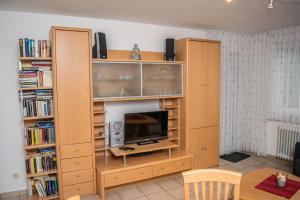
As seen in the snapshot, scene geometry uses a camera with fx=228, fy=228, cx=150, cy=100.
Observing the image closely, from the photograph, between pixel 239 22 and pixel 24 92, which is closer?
pixel 24 92

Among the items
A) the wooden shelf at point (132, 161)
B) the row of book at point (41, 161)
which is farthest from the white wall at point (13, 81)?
the wooden shelf at point (132, 161)

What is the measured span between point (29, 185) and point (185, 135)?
2383 millimetres

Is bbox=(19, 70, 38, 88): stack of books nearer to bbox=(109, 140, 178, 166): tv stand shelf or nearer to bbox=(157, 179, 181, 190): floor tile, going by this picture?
bbox=(109, 140, 178, 166): tv stand shelf

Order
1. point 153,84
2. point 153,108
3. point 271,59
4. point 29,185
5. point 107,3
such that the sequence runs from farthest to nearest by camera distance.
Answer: point 271,59 → point 153,108 → point 153,84 → point 29,185 → point 107,3

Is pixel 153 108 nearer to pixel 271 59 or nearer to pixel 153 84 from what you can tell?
pixel 153 84

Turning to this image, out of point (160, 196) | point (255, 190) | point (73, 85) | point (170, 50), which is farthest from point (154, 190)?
point (170, 50)

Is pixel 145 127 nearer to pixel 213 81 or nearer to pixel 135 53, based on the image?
pixel 135 53

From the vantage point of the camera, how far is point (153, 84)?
3.71 m

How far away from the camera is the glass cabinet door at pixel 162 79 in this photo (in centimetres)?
363

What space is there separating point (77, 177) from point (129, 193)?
2.49ft

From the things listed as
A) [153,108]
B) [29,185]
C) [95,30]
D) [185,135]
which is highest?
[95,30]

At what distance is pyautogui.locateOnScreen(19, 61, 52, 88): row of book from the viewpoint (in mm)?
2887

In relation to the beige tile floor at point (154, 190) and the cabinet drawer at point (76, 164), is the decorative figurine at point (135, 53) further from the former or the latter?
the beige tile floor at point (154, 190)

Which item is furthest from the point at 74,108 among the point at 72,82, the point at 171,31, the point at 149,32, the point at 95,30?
the point at 171,31
